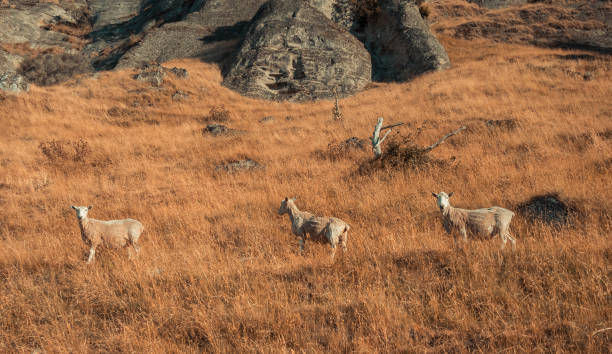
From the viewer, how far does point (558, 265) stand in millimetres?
4652

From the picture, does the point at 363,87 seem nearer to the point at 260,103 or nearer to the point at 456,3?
the point at 260,103

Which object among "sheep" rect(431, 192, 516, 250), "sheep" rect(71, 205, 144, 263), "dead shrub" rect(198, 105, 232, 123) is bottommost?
"dead shrub" rect(198, 105, 232, 123)

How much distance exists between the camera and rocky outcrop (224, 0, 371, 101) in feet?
101

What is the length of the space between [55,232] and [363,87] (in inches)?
1105

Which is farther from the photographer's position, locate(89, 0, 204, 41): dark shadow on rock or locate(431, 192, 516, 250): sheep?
locate(89, 0, 204, 41): dark shadow on rock

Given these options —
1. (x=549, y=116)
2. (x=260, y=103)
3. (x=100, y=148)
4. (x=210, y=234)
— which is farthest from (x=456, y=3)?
(x=210, y=234)

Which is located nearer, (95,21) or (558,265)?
(558,265)

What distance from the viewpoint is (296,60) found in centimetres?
3262

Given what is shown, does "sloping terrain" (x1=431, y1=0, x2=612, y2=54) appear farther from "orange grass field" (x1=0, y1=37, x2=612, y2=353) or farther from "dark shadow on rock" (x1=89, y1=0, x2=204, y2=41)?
"dark shadow on rock" (x1=89, y1=0, x2=204, y2=41)

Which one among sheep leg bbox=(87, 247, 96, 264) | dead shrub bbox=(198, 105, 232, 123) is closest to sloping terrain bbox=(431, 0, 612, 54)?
dead shrub bbox=(198, 105, 232, 123)

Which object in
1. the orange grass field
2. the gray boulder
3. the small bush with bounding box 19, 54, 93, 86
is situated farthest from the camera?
the gray boulder

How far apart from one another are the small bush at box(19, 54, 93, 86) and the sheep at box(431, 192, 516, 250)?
127 feet

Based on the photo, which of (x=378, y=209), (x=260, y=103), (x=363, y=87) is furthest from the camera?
(x=363, y=87)

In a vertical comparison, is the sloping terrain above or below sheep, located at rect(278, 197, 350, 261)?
below
